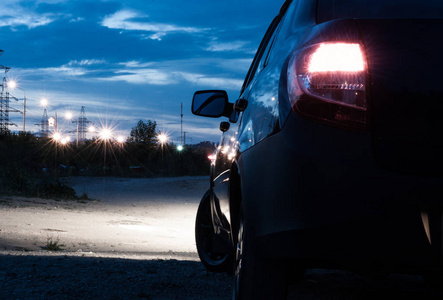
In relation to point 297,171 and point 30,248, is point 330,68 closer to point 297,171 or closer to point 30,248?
point 297,171

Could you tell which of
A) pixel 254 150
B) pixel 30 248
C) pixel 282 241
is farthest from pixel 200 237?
pixel 282 241

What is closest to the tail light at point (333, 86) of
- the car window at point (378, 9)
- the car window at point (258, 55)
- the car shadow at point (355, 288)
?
the car window at point (378, 9)

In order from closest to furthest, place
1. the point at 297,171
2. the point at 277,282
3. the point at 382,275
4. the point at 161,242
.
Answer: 1. the point at 297,171
2. the point at 382,275
3. the point at 277,282
4. the point at 161,242

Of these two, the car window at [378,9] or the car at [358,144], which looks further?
the car window at [378,9]

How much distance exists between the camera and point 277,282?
94.8 inches

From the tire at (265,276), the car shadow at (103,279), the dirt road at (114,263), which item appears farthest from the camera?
the dirt road at (114,263)

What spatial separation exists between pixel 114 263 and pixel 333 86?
4.00 m

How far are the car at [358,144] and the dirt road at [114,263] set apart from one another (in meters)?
2.25

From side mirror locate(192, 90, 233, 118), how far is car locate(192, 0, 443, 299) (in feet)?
6.02

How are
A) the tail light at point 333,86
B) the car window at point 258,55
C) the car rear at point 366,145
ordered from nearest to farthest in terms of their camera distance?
the car rear at point 366,145, the tail light at point 333,86, the car window at point 258,55

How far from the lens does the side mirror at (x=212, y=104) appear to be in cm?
418

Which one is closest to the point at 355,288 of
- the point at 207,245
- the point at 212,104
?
the point at 207,245

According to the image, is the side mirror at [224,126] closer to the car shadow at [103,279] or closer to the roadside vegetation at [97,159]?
Result: the car shadow at [103,279]

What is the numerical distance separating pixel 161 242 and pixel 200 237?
137 inches
